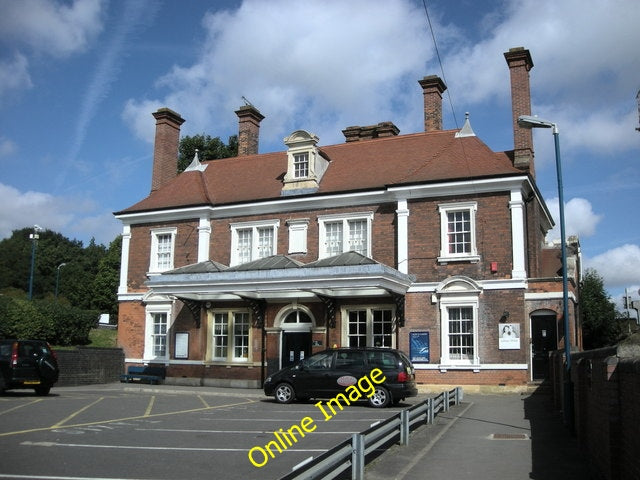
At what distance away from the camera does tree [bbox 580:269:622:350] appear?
43094 mm

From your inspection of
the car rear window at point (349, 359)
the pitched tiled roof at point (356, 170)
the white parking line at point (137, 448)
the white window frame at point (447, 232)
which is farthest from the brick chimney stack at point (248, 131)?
the white parking line at point (137, 448)

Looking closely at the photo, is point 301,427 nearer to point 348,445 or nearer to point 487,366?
point 348,445

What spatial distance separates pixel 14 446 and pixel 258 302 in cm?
1637

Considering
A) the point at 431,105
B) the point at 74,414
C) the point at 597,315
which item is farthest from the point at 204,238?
the point at 597,315

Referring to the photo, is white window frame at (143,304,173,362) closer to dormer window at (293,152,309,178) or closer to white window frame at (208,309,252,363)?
white window frame at (208,309,252,363)

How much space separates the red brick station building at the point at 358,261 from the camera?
75.0 feet

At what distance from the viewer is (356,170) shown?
2783cm

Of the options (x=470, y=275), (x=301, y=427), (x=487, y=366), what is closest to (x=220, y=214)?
(x=470, y=275)

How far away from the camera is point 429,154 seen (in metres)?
27.4

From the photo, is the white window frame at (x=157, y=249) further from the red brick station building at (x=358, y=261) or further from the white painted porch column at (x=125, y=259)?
the white painted porch column at (x=125, y=259)

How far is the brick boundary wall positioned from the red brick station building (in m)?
12.6

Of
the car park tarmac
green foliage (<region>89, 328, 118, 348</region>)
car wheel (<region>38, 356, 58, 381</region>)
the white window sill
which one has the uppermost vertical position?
the white window sill

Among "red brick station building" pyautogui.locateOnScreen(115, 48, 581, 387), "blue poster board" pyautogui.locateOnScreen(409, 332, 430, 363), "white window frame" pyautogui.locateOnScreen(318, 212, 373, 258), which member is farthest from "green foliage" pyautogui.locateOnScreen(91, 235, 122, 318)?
"blue poster board" pyautogui.locateOnScreen(409, 332, 430, 363)

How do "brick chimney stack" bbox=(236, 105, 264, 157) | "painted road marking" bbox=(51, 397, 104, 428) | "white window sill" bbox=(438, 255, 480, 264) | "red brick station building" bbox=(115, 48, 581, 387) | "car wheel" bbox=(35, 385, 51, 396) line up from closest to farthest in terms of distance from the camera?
1. "painted road marking" bbox=(51, 397, 104, 428)
2. "car wheel" bbox=(35, 385, 51, 396)
3. "red brick station building" bbox=(115, 48, 581, 387)
4. "white window sill" bbox=(438, 255, 480, 264)
5. "brick chimney stack" bbox=(236, 105, 264, 157)
